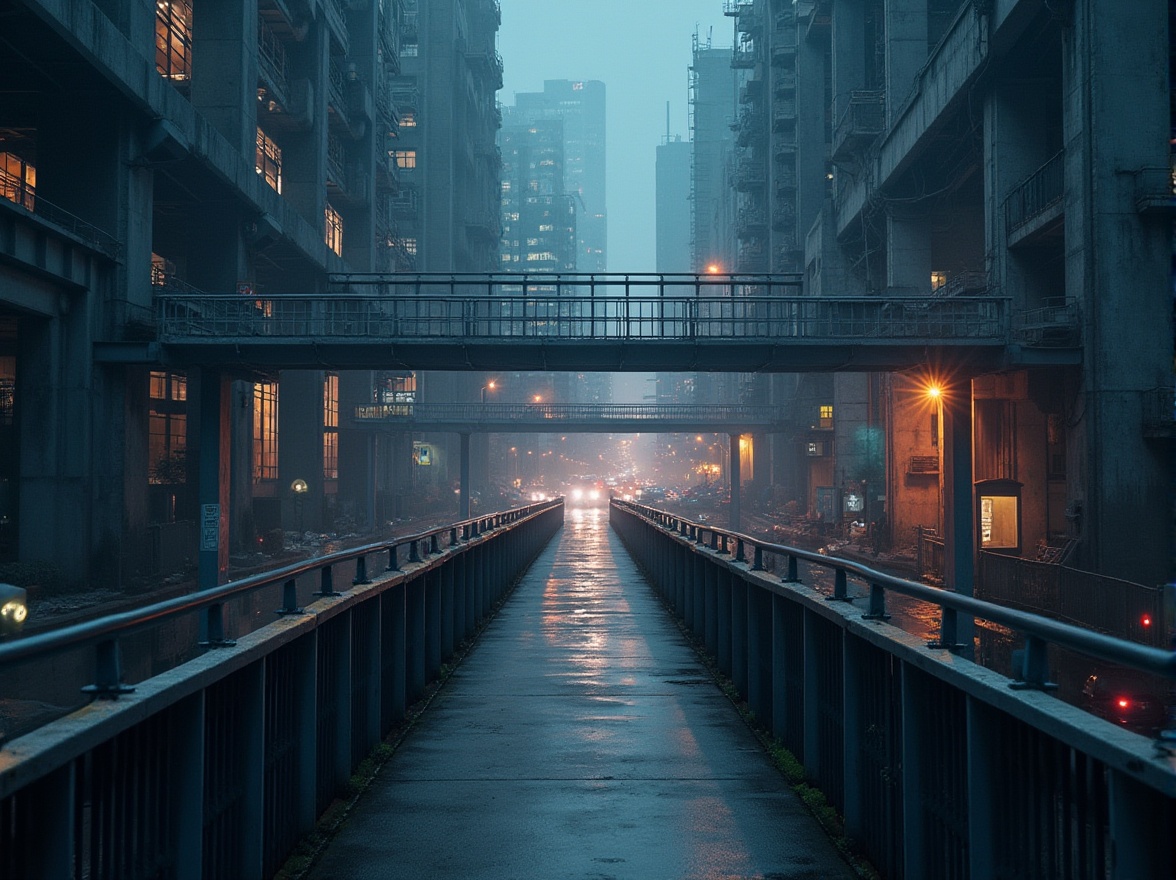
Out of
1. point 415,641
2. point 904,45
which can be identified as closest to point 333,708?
point 415,641

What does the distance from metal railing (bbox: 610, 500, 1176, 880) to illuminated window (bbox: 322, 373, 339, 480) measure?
65389 mm

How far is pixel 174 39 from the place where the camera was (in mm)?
48969

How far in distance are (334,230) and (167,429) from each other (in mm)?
29692

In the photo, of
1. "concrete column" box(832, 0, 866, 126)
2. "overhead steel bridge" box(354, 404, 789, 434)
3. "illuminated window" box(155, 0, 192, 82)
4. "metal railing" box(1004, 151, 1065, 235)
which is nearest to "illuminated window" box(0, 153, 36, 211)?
"illuminated window" box(155, 0, 192, 82)

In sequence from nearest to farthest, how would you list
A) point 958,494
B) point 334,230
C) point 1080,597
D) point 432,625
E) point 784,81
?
point 432,625 → point 1080,597 → point 958,494 → point 334,230 → point 784,81

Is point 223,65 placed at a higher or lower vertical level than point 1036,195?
higher

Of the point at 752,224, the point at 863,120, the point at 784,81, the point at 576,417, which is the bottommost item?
the point at 576,417

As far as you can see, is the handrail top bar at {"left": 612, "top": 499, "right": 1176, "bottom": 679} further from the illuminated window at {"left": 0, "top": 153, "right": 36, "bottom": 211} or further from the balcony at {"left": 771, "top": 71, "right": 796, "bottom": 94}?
the balcony at {"left": 771, "top": 71, "right": 796, "bottom": 94}

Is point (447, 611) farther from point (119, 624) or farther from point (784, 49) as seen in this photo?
point (784, 49)

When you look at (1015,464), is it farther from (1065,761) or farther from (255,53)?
(1065,761)

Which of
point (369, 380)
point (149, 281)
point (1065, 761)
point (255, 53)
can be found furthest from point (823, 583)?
point (369, 380)

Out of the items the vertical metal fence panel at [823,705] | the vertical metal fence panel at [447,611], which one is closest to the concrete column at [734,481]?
the vertical metal fence panel at [447,611]

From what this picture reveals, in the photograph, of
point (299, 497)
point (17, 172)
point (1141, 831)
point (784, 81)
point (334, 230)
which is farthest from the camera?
point (784, 81)

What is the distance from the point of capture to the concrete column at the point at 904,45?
183 ft
